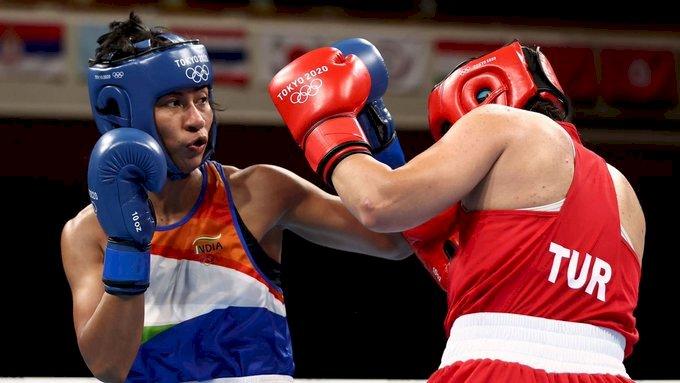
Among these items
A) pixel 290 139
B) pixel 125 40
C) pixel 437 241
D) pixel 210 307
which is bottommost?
pixel 290 139

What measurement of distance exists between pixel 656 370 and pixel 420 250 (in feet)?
19.4

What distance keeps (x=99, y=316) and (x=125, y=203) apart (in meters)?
0.29

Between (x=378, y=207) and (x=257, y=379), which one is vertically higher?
(x=378, y=207)

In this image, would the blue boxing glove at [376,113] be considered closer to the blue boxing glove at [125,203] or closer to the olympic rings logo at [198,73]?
the olympic rings logo at [198,73]

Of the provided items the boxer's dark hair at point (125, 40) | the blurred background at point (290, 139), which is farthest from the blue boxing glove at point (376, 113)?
the blurred background at point (290, 139)

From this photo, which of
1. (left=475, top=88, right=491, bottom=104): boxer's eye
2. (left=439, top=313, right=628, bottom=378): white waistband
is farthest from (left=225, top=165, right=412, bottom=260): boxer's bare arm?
(left=439, top=313, right=628, bottom=378): white waistband

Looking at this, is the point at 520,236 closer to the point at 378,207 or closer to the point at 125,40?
the point at 378,207

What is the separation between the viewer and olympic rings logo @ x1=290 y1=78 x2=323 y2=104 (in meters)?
2.25

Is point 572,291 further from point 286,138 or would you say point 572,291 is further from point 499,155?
point 286,138

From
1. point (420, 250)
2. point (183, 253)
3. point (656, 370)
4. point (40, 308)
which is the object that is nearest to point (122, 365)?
point (183, 253)

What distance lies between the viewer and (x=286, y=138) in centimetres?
798

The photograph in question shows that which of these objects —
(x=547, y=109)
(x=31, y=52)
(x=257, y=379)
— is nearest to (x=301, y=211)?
(x=257, y=379)

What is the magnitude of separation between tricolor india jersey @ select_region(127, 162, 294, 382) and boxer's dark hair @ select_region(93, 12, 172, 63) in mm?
435

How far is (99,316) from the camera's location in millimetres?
2414
